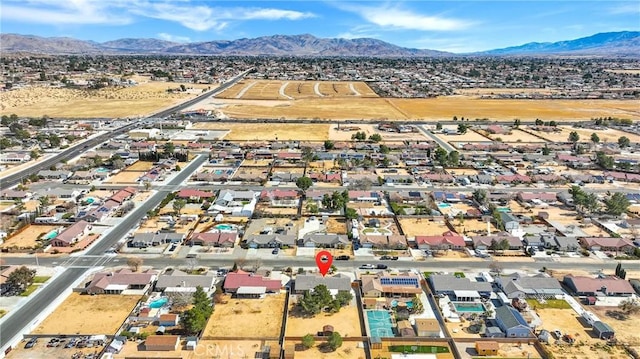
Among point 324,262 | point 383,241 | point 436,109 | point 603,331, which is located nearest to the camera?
point 603,331

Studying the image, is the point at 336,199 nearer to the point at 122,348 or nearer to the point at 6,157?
the point at 122,348

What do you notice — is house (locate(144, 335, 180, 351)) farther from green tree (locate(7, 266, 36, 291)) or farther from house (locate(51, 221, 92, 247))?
house (locate(51, 221, 92, 247))

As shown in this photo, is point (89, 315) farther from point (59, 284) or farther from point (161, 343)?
point (161, 343)

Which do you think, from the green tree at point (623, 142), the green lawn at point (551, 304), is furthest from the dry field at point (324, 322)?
the green tree at point (623, 142)

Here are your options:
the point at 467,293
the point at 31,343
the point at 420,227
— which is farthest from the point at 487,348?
the point at 31,343

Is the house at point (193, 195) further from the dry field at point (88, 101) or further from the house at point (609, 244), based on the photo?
the dry field at point (88, 101)
